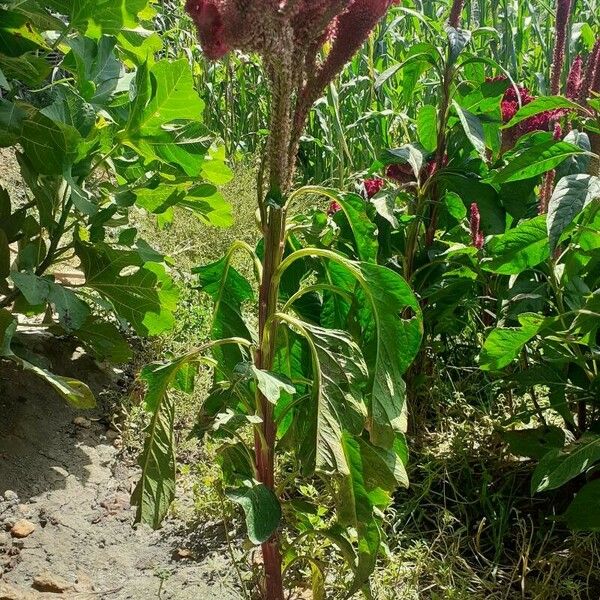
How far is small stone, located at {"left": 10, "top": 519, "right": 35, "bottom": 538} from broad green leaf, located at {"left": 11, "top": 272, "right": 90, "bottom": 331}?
19.2 inches

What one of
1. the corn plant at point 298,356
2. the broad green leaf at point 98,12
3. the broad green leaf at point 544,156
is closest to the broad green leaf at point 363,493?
the corn plant at point 298,356

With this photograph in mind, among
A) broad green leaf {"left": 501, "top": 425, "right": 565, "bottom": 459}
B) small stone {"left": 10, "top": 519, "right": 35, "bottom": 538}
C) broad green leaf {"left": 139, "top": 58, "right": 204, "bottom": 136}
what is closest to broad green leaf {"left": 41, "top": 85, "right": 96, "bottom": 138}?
broad green leaf {"left": 139, "top": 58, "right": 204, "bottom": 136}

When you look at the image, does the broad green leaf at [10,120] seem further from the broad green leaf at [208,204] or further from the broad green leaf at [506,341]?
the broad green leaf at [506,341]

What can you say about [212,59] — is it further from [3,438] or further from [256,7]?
[3,438]

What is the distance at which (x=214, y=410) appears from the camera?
1.61 metres

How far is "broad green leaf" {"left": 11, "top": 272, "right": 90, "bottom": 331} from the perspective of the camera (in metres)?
1.93

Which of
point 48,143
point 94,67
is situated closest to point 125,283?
point 48,143

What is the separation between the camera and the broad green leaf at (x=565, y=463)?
1.61 meters

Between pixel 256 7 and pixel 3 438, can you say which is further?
pixel 3 438

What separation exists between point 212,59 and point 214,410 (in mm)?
693

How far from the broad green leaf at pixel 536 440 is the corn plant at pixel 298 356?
0.42 meters

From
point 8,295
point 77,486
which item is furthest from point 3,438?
point 8,295

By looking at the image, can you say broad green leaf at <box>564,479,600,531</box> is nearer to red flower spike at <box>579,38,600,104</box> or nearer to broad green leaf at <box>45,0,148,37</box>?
red flower spike at <box>579,38,600,104</box>

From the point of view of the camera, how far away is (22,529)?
6.56ft
